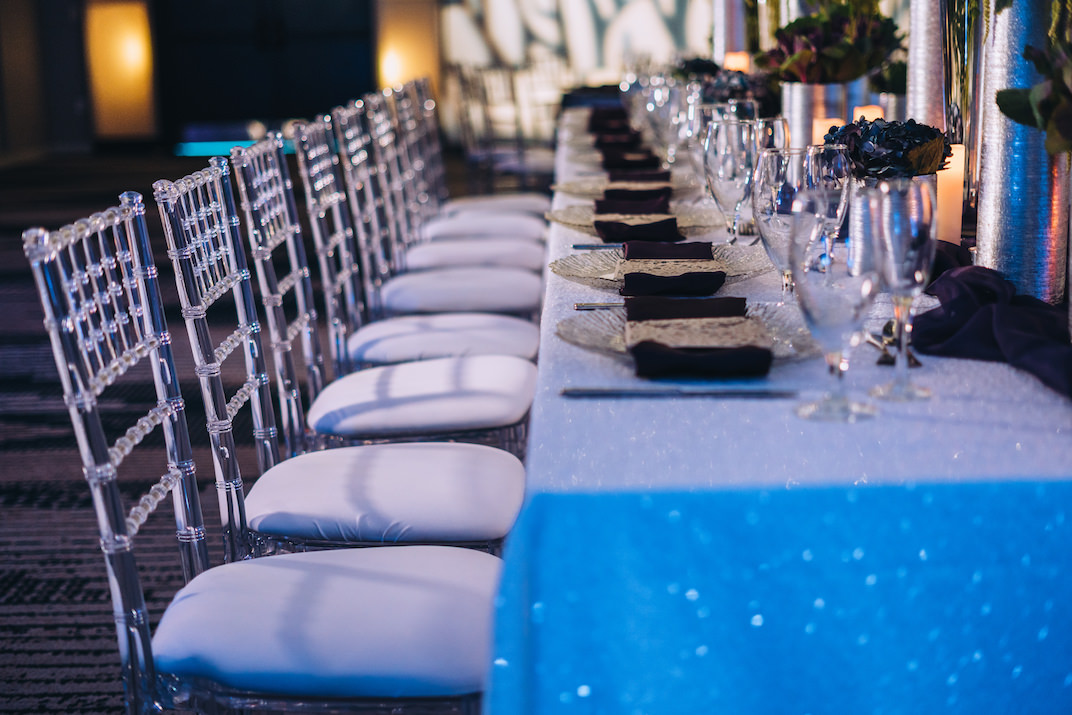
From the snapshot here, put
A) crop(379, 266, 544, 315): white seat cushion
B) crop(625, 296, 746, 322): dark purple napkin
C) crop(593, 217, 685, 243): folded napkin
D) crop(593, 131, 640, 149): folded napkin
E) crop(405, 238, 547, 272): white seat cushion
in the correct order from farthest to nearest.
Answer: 1. crop(593, 131, 640, 149): folded napkin
2. crop(405, 238, 547, 272): white seat cushion
3. crop(379, 266, 544, 315): white seat cushion
4. crop(593, 217, 685, 243): folded napkin
5. crop(625, 296, 746, 322): dark purple napkin

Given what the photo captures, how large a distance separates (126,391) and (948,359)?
3.31 meters

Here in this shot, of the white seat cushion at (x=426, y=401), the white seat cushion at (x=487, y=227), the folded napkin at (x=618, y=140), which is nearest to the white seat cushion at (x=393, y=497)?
the white seat cushion at (x=426, y=401)

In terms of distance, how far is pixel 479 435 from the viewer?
2170mm

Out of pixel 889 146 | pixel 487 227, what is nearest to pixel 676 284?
pixel 889 146

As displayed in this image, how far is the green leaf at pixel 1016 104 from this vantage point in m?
1.28

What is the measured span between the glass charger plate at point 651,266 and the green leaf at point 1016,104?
1.60 feet

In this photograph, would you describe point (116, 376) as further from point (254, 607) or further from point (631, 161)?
point (631, 161)

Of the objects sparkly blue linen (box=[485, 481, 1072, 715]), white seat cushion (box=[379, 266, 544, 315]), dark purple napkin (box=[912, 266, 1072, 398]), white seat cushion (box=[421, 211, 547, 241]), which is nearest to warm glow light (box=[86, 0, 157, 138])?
white seat cushion (box=[421, 211, 547, 241])

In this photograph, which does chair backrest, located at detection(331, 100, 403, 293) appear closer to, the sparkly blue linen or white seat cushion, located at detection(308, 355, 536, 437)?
white seat cushion, located at detection(308, 355, 536, 437)

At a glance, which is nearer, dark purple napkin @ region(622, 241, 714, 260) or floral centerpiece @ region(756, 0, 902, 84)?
dark purple napkin @ region(622, 241, 714, 260)

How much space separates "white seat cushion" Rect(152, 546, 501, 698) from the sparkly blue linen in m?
0.31

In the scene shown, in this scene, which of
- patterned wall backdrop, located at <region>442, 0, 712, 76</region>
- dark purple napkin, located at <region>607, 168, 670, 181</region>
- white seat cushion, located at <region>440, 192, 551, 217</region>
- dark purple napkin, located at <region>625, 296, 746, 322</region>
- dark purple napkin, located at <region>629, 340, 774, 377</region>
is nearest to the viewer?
dark purple napkin, located at <region>629, 340, 774, 377</region>

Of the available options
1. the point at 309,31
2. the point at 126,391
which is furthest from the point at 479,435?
the point at 309,31

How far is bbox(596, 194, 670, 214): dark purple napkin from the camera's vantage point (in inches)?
90.7
